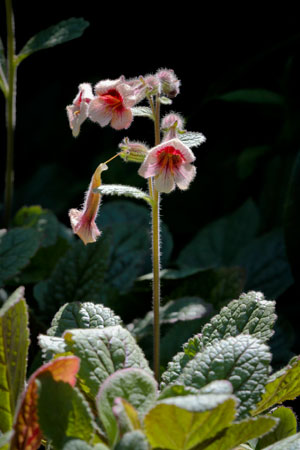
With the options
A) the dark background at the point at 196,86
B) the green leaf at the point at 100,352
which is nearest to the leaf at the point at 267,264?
the dark background at the point at 196,86

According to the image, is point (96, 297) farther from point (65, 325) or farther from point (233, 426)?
point (233, 426)

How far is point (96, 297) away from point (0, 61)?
71 cm

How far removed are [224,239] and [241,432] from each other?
3.93ft

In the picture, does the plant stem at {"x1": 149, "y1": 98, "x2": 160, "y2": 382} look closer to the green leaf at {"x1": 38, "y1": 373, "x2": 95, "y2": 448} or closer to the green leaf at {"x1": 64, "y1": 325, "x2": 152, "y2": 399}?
the green leaf at {"x1": 64, "y1": 325, "x2": 152, "y2": 399}

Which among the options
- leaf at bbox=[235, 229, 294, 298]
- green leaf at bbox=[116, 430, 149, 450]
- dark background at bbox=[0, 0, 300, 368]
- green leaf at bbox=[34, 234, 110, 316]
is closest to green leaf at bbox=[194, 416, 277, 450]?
green leaf at bbox=[116, 430, 149, 450]

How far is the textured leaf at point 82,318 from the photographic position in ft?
3.55

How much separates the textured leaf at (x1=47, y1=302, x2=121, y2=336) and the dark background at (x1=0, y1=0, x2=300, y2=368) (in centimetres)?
107

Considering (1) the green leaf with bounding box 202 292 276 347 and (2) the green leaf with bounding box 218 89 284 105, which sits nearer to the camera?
(1) the green leaf with bounding box 202 292 276 347

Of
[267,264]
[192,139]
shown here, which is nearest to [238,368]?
[192,139]

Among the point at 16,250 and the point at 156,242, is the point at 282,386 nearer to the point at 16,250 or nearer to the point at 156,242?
the point at 156,242

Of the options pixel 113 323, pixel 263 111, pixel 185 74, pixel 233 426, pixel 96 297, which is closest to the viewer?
pixel 233 426

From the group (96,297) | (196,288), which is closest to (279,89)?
(196,288)

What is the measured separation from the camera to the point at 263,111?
2.19 m

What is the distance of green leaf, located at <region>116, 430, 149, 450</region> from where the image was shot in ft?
2.48
